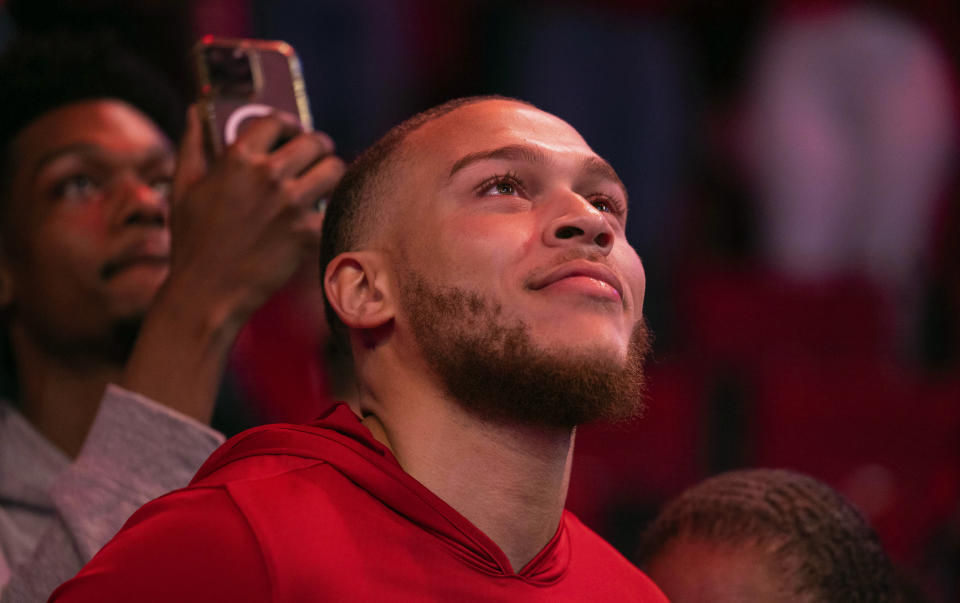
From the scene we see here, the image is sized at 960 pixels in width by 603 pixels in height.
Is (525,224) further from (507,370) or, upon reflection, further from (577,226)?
(507,370)

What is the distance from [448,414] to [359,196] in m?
0.38

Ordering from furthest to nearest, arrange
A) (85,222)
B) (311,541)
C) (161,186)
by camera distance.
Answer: (161,186)
(85,222)
(311,541)

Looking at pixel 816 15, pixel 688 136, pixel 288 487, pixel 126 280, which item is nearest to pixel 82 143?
pixel 126 280

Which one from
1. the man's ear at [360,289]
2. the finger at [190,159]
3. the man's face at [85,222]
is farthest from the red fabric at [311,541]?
the man's face at [85,222]

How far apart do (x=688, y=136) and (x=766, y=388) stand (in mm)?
936

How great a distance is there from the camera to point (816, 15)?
4.21 m

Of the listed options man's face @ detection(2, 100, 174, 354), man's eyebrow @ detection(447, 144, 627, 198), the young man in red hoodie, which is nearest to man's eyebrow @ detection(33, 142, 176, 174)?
man's face @ detection(2, 100, 174, 354)

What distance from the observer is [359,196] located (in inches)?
60.9

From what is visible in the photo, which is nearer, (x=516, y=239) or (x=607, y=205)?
(x=516, y=239)

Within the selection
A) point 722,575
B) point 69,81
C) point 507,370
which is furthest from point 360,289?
point 69,81

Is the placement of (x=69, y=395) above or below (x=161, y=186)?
below

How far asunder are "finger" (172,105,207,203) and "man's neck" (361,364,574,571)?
66 cm

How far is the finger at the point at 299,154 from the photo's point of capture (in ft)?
5.62

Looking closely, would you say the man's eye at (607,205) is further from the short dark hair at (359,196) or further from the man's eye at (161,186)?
the man's eye at (161,186)
